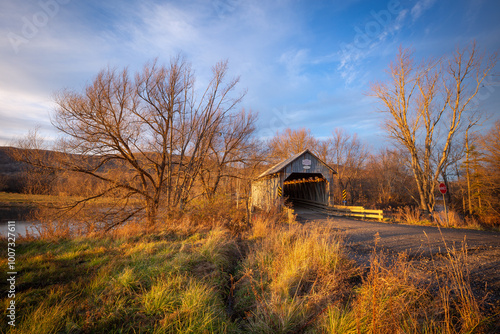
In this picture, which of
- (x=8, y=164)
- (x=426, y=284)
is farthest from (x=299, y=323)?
(x=8, y=164)

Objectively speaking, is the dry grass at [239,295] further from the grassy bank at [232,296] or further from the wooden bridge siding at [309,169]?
the wooden bridge siding at [309,169]

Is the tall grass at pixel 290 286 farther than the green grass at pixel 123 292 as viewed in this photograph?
Yes

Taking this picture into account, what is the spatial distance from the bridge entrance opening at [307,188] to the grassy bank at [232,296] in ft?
34.4

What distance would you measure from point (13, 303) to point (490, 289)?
735 cm

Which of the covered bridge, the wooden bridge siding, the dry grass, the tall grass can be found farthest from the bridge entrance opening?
the dry grass

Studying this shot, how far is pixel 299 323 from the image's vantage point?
9.66ft

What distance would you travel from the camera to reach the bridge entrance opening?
744 inches

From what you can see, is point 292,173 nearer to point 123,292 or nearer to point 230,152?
point 230,152

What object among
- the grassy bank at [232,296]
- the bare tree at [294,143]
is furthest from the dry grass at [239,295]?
the bare tree at [294,143]

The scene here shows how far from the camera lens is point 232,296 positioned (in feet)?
13.9

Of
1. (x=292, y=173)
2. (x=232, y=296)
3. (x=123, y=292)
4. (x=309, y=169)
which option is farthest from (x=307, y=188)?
(x=123, y=292)

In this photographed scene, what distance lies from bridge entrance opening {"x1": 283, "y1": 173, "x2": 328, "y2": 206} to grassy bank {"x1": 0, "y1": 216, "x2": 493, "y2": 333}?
10.5m

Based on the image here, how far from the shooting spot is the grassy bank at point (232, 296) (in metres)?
2.68

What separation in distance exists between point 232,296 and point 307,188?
19.9 metres
